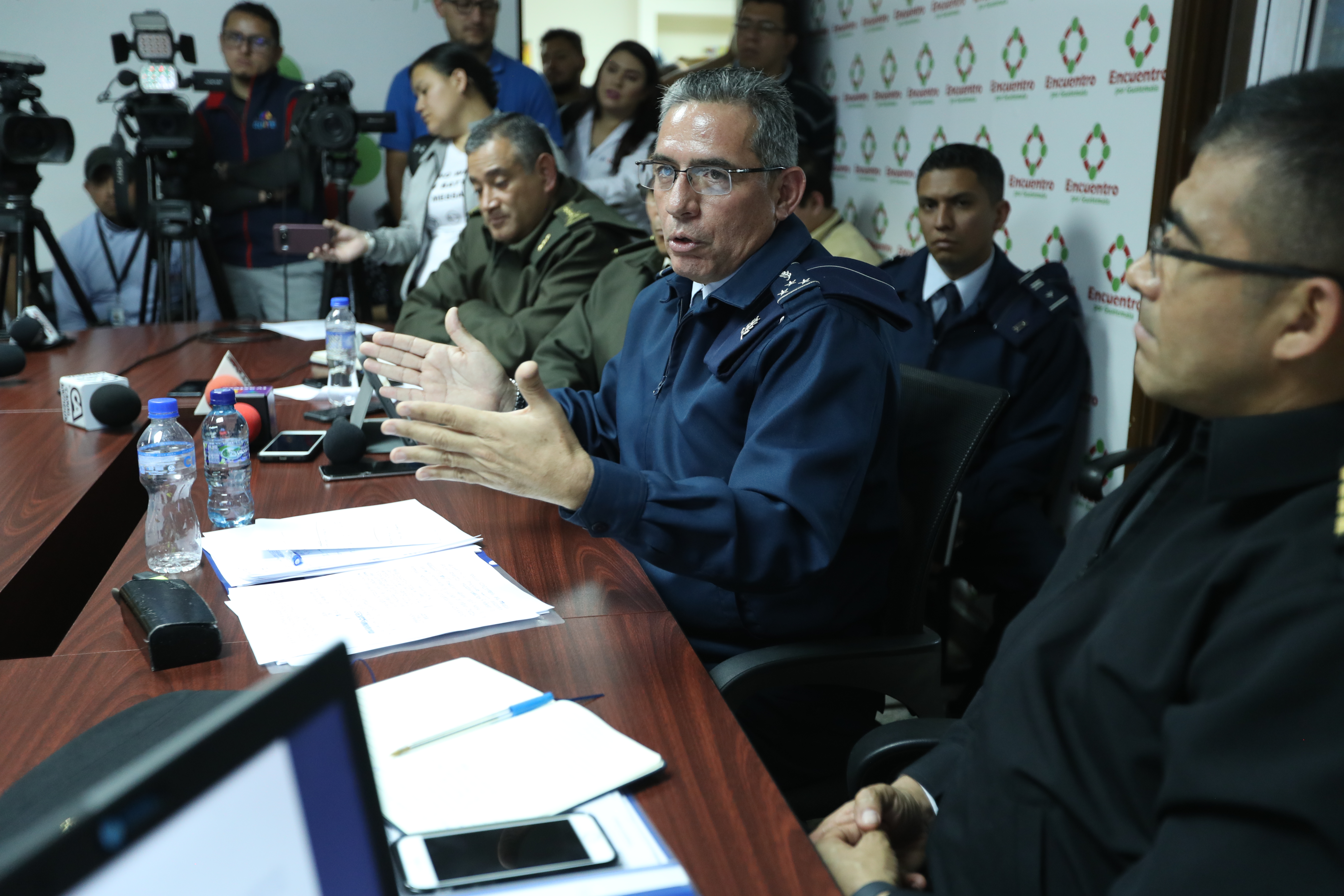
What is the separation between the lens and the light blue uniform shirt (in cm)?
423

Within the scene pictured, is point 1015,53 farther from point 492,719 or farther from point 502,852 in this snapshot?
point 502,852

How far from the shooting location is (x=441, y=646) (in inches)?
43.5

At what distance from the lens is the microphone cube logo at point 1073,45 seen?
2574 mm

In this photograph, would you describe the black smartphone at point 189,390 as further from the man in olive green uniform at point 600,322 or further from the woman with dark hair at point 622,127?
the woman with dark hair at point 622,127

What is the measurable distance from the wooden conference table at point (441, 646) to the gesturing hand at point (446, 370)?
18 cm

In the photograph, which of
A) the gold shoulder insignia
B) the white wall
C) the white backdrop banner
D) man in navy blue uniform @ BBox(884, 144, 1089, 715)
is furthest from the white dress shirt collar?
the white wall

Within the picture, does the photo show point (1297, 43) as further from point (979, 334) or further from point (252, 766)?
point (252, 766)

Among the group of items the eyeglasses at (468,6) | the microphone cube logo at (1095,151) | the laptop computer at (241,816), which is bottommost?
the laptop computer at (241,816)

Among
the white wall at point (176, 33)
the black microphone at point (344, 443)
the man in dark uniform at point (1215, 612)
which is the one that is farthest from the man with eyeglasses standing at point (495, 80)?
the man in dark uniform at point (1215, 612)

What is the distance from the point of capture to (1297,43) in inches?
83.4

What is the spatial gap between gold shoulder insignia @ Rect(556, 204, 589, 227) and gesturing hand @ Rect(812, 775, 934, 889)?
2048mm

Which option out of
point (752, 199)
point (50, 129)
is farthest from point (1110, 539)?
point (50, 129)

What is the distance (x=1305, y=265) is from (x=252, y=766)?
2.48 feet

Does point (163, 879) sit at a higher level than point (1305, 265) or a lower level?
lower
